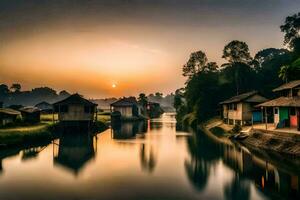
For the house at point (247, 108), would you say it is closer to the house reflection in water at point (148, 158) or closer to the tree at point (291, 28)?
the house reflection in water at point (148, 158)

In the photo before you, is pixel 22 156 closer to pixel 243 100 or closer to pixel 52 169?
pixel 52 169

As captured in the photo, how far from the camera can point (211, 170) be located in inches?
978

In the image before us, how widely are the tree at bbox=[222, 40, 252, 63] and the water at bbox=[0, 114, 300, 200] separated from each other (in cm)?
3915

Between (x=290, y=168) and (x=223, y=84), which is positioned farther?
(x=223, y=84)

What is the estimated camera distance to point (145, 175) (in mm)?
23562

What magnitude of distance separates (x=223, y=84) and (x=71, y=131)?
38.0 meters

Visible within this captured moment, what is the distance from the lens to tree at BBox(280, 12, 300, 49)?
7469 cm

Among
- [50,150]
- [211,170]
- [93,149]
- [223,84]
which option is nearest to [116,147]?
[93,149]

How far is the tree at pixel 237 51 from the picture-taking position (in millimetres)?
69812

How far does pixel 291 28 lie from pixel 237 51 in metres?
18.4

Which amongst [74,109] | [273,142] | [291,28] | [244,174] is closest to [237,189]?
[244,174]

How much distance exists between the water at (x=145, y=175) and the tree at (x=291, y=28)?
5286 cm

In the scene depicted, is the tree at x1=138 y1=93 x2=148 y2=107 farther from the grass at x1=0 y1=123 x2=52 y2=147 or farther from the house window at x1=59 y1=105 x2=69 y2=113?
the grass at x1=0 y1=123 x2=52 y2=147

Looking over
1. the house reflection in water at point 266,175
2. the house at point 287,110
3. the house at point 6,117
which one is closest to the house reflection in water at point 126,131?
the house at point 6,117
